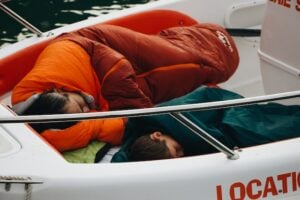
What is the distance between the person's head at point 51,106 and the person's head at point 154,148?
0.27 metres

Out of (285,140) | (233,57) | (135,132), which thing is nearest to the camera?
(285,140)

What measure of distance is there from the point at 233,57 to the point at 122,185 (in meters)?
1.32

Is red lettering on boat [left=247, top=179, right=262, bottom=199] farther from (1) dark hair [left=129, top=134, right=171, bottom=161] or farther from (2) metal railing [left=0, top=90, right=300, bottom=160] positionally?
(1) dark hair [left=129, top=134, right=171, bottom=161]

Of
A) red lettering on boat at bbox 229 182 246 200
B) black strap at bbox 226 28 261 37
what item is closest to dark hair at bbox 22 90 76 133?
red lettering on boat at bbox 229 182 246 200

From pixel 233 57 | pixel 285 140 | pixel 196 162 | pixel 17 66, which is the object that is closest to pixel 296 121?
pixel 285 140

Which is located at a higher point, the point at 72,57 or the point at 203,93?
the point at 72,57

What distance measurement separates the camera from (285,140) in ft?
7.44

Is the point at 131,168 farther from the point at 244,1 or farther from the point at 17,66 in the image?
the point at 244,1

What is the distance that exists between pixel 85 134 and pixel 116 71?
0.34 metres

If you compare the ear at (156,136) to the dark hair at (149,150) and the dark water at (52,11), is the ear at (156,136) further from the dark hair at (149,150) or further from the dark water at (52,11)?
the dark water at (52,11)

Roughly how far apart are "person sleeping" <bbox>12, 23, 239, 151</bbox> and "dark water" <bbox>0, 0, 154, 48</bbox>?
3225 millimetres

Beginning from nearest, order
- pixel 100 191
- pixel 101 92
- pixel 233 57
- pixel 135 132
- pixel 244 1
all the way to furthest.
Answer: pixel 100 191 → pixel 135 132 → pixel 101 92 → pixel 233 57 → pixel 244 1

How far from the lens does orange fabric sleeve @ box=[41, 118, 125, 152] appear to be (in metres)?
2.31

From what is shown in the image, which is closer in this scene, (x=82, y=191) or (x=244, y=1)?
(x=82, y=191)
